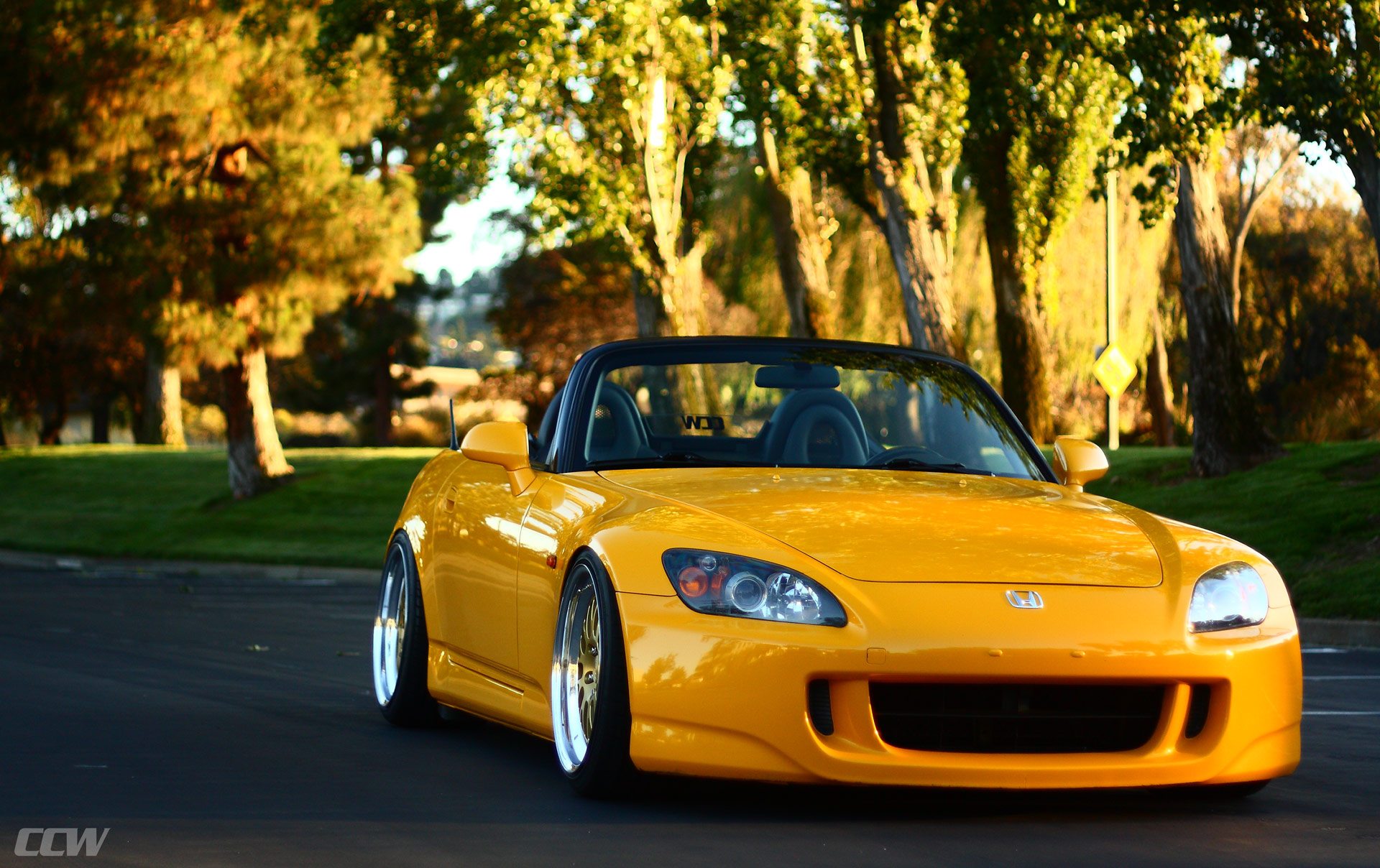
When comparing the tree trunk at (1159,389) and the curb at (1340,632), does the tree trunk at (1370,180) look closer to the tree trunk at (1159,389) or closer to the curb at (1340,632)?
the curb at (1340,632)

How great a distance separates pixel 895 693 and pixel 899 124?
821 inches

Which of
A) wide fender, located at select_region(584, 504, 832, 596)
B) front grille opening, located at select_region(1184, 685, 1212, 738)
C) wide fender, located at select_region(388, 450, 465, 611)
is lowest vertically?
front grille opening, located at select_region(1184, 685, 1212, 738)

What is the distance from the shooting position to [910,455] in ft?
23.5

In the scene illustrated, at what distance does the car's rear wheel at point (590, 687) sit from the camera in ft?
19.1

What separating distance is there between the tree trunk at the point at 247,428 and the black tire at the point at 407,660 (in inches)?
1067

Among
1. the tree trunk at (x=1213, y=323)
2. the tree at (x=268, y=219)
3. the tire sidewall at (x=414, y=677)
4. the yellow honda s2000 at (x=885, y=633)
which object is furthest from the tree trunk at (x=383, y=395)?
the yellow honda s2000 at (x=885, y=633)

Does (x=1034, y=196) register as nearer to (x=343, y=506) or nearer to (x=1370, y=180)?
(x=343, y=506)

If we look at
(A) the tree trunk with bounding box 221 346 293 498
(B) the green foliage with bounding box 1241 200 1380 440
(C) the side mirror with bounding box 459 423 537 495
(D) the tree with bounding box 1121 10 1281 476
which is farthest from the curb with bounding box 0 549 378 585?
(B) the green foliage with bounding box 1241 200 1380 440

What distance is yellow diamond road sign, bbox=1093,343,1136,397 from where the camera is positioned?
3412 centimetres

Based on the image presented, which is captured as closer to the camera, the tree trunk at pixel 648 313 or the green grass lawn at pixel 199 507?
the green grass lawn at pixel 199 507

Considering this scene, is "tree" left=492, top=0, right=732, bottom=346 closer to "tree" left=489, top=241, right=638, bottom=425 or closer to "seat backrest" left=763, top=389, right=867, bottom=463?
"seat backrest" left=763, top=389, right=867, bottom=463

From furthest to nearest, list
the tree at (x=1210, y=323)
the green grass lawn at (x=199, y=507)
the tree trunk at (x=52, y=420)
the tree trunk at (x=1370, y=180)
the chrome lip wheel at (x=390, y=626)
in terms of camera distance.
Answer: the tree trunk at (x=52, y=420) < the green grass lawn at (x=199, y=507) < the tree at (x=1210, y=323) < the tree trunk at (x=1370, y=180) < the chrome lip wheel at (x=390, y=626)

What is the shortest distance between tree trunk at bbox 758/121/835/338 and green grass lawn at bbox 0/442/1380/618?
24.1ft

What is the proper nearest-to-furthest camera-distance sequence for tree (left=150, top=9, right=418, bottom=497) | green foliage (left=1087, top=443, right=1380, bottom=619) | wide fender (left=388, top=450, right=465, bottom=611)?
wide fender (left=388, top=450, right=465, bottom=611)
green foliage (left=1087, top=443, right=1380, bottom=619)
tree (left=150, top=9, right=418, bottom=497)
